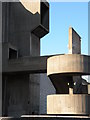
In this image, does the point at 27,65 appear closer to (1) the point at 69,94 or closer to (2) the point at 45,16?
(1) the point at 69,94

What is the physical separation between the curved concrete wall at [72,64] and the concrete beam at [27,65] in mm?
4996

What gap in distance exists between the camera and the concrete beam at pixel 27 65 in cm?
2512

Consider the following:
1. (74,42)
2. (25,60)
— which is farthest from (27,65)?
(74,42)

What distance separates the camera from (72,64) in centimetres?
1948

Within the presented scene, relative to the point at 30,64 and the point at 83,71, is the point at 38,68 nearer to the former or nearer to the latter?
the point at 30,64

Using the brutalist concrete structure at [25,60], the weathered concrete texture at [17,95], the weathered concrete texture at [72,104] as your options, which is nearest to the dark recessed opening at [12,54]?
the brutalist concrete structure at [25,60]

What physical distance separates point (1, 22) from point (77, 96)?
559 inches

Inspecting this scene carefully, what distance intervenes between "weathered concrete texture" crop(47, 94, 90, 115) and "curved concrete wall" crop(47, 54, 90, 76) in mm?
1781

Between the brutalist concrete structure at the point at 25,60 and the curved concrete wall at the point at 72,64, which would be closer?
the curved concrete wall at the point at 72,64

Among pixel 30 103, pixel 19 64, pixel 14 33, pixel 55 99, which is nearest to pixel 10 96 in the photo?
pixel 30 103

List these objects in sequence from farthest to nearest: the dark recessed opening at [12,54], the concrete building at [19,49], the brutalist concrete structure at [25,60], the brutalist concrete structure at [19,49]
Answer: the dark recessed opening at [12,54] < the brutalist concrete structure at [19,49] < the concrete building at [19,49] < the brutalist concrete structure at [25,60]

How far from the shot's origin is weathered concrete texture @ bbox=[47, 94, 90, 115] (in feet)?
63.3

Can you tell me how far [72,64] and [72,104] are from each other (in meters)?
2.94

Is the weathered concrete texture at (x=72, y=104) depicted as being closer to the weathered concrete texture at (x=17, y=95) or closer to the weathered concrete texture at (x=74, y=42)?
the weathered concrete texture at (x=74, y=42)
